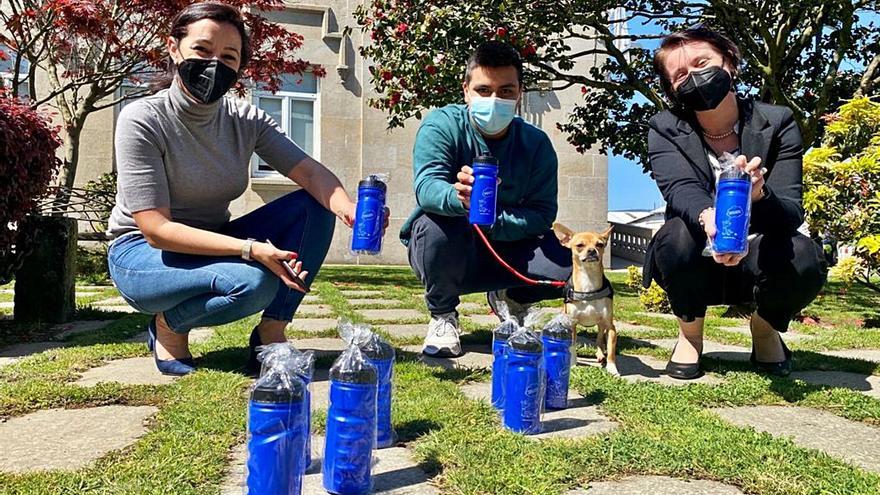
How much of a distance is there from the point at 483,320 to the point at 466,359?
1.76 meters

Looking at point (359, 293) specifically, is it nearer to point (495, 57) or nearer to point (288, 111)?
point (495, 57)

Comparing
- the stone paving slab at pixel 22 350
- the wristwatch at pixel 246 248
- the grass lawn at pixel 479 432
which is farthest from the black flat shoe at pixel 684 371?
the stone paving slab at pixel 22 350

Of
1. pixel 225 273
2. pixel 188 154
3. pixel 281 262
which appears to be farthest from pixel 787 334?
pixel 188 154

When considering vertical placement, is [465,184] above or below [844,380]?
above

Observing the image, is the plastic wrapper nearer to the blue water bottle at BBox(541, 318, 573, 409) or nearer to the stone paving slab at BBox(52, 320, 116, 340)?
the blue water bottle at BBox(541, 318, 573, 409)

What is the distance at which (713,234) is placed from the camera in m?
2.57

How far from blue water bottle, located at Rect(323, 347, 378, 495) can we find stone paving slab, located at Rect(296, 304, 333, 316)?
11.8 feet

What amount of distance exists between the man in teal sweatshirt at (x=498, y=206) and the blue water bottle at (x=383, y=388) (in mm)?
1367

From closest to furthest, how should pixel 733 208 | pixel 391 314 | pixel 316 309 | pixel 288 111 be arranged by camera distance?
pixel 733 208
pixel 391 314
pixel 316 309
pixel 288 111

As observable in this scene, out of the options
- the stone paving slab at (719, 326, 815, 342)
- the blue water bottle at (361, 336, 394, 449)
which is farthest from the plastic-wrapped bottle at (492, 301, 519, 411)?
the stone paving slab at (719, 326, 815, 342)

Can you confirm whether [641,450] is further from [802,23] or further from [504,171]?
[802,23]

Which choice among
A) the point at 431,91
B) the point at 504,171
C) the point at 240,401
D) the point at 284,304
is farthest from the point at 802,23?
the point at 240,401

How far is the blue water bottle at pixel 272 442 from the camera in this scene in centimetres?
153

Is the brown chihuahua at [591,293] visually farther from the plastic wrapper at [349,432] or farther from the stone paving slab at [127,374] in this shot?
the stone paving slab at [127,374]
